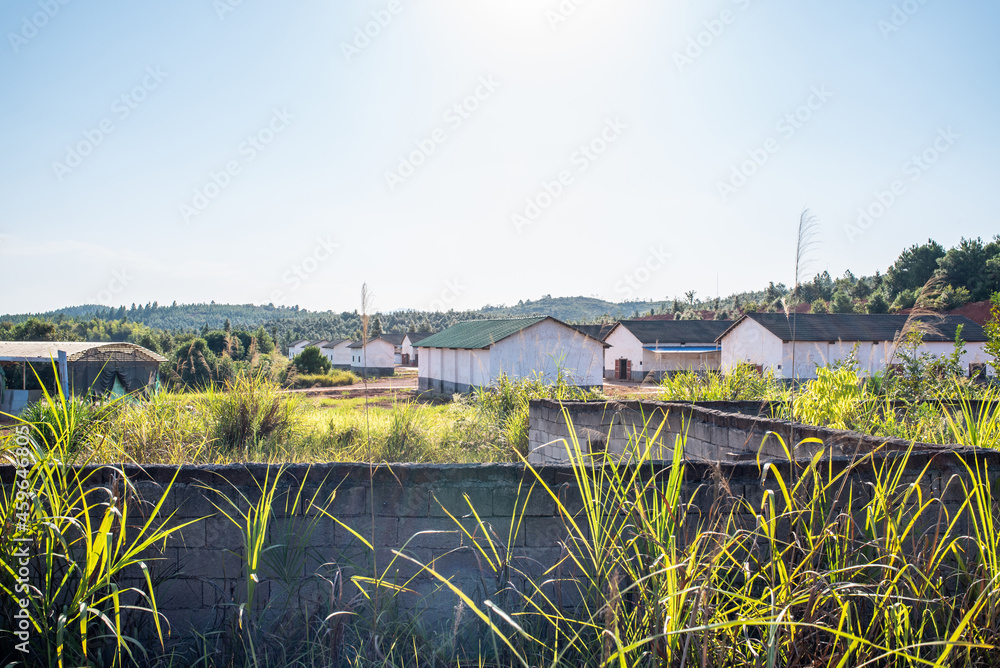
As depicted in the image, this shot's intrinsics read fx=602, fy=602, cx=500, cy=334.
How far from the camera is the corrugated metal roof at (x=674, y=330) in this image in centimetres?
4300

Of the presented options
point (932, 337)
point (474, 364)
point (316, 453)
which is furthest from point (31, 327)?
point (932, 337)

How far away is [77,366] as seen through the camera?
18594mm

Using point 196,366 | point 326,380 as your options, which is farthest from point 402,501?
point 326,380

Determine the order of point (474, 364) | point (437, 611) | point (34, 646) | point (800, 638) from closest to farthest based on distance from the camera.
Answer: point (800, 638), point (34, 646), point (437, 611), point (474, 364)

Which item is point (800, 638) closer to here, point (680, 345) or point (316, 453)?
point (316, 453)

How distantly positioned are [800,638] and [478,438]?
6899 millimetres

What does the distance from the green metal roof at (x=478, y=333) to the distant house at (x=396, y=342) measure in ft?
79.6

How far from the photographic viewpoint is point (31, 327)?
131 ft

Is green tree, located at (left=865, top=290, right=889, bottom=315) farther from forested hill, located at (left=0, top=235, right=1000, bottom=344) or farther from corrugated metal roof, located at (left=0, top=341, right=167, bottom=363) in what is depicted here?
corrugated metal roof, located at (left=0, top=341, right=167, bottom=363)

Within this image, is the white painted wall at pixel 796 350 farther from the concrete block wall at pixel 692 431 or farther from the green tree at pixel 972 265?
the concrete block wall at pixel 692 431

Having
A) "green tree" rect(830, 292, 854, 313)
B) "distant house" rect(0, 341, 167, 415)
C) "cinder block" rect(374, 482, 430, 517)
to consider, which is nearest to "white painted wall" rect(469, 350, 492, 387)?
"distant house" rect(0, 341, 167, 415)

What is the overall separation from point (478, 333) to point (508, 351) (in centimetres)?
358

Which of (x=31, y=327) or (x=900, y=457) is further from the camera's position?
(x=31, y=327)

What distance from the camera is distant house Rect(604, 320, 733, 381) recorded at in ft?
137
